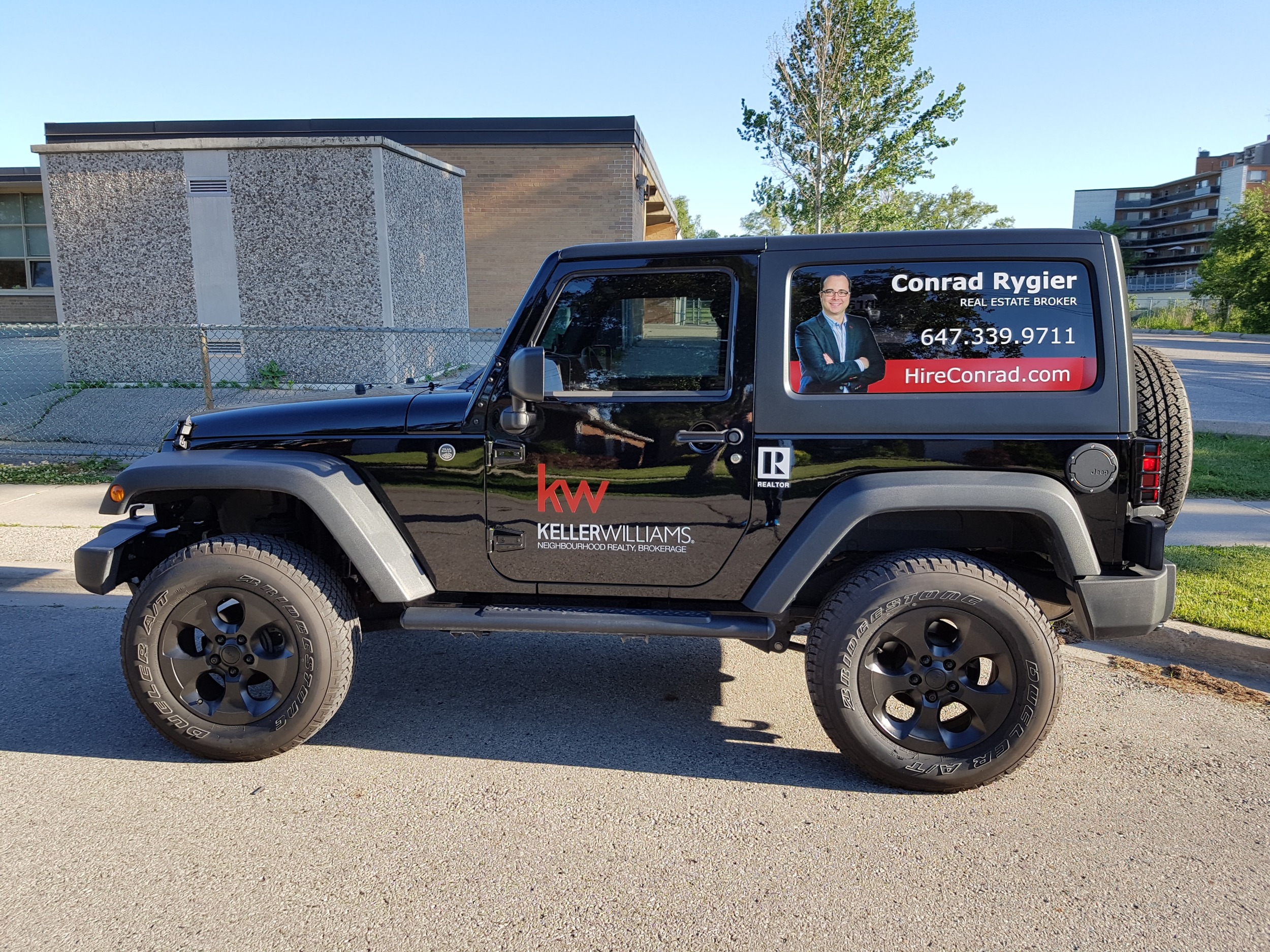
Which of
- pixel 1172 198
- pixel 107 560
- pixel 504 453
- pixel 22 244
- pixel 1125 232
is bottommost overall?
pixel 107 560

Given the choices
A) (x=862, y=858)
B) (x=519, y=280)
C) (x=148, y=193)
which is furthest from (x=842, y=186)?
(x=862, y=858)

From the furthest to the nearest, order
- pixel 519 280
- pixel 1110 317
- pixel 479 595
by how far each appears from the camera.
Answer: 1. pixel 519 280
2. pixel 479 595
3. pixel 1110 317

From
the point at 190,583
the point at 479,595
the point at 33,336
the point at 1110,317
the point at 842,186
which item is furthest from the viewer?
the point at 842,186

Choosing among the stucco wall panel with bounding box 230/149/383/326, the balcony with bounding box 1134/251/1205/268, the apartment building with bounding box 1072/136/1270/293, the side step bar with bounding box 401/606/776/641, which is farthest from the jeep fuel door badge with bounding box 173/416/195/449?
the balcony with bounding box 1134/251/1205/268

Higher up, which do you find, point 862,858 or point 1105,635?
point 1105,635

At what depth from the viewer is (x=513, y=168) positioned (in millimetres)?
19500

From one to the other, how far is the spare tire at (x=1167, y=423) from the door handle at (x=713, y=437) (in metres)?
1.55

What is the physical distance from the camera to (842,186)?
1711 cm

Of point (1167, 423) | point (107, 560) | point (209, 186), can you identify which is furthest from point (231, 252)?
point (1167, 423)

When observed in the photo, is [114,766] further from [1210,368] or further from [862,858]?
[1210,368]

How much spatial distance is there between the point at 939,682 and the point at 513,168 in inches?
716

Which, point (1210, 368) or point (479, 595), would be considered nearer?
point (479, 595)

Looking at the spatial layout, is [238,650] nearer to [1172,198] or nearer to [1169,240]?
[1169,240]

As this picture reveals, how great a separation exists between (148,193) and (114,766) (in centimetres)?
965
